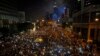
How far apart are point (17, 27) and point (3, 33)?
29834 millimetres

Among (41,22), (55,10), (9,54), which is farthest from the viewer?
(55,10)

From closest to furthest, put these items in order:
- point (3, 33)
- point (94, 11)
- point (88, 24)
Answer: point (94, 11) < point (88, 24) < point (3, 33)

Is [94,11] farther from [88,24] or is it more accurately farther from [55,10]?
[55,10]

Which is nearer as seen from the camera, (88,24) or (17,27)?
(88,24)

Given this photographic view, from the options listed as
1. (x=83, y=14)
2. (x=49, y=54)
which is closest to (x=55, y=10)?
(x=83, y=14)

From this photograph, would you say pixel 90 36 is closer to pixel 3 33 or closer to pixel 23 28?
pixel 3 33

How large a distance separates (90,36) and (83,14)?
14.2 metres

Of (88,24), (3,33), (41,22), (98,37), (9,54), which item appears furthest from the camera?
(41,22)

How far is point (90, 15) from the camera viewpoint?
5766cm

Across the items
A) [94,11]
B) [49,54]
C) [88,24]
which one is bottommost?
[49,54]

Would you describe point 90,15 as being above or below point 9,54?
above

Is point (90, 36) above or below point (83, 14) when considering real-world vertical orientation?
below

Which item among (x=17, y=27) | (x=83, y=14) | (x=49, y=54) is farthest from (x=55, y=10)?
A: (x=49, y=54)

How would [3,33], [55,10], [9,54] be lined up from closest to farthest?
[9,54], [3,33], [55,10]
